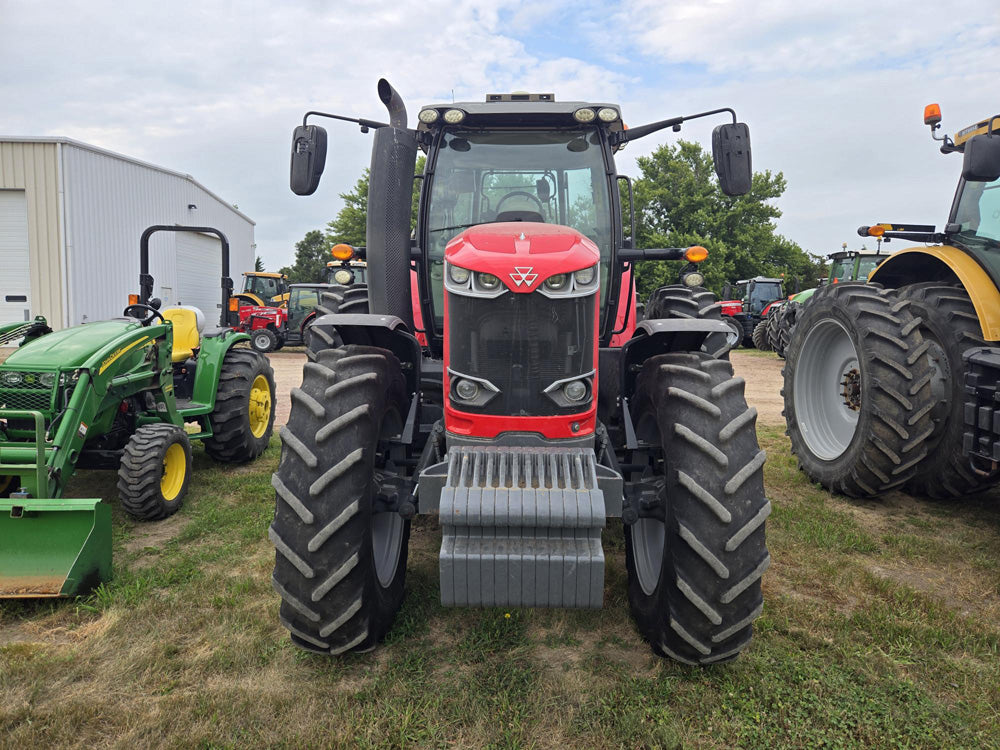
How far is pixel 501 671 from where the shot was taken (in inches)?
103

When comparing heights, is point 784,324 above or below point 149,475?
above

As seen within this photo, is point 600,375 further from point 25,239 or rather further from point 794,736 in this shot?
point 25,239

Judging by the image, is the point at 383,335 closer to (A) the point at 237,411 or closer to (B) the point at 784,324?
(A) the point at 237,411

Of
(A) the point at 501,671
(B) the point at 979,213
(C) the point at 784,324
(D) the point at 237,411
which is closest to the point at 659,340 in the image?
(A) the point at 501,671

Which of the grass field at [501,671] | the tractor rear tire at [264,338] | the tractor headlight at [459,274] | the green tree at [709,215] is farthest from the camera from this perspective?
the green tree at [709,215]

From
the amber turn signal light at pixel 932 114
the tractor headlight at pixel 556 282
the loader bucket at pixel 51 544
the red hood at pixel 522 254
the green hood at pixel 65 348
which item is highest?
the amber turn signal light at pixel 932 114

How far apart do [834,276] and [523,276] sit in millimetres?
14999

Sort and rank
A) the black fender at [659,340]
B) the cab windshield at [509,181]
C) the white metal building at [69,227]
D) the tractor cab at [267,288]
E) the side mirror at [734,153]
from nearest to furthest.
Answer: the black fender at [659,340]
the side mirror at [734,153]
the cab windshield at [509,181]
the white metal building at [69,227]
the tractor cab at [267,288]

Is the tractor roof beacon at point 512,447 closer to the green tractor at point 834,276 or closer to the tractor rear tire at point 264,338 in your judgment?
the green tractor at point 834,276

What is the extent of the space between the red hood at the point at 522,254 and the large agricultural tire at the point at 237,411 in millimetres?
3571

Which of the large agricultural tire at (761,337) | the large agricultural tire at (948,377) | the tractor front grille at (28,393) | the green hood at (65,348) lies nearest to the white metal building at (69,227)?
the green hood at (65,348)

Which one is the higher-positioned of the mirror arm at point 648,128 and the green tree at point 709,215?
the green tree at point 709,215

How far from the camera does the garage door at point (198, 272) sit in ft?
72.9

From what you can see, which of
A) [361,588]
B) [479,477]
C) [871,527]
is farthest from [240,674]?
[871,527]
